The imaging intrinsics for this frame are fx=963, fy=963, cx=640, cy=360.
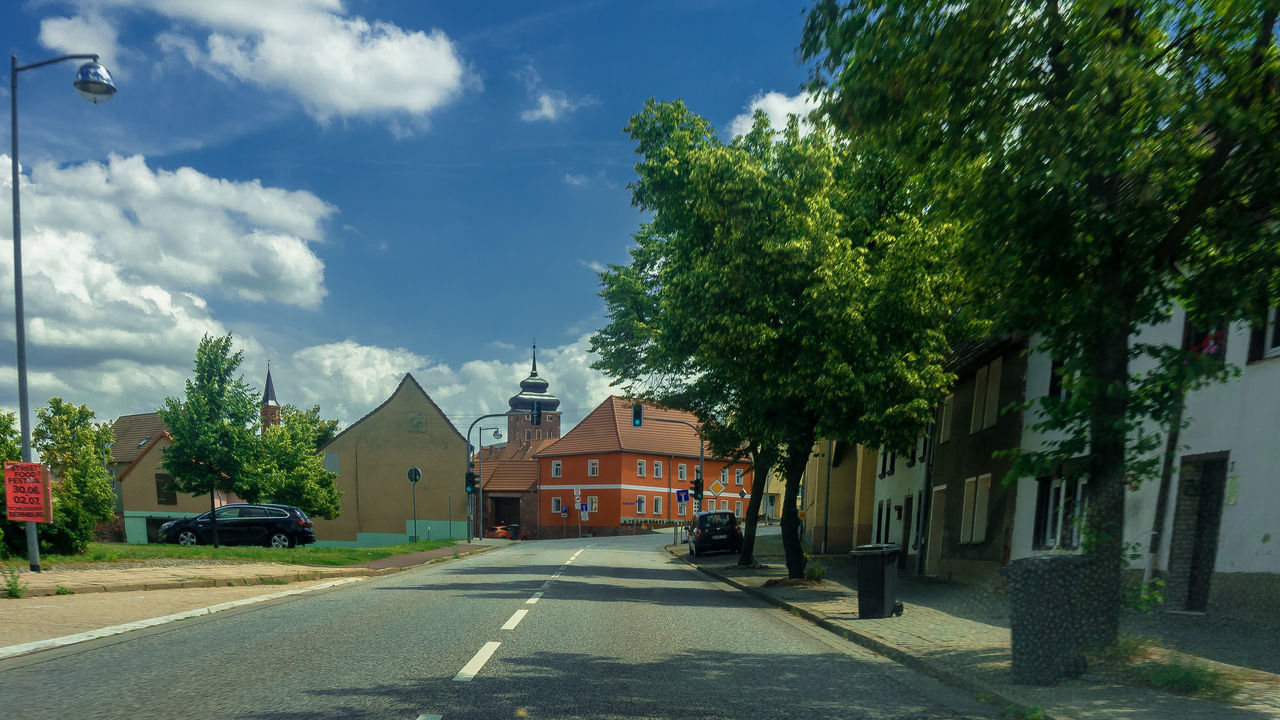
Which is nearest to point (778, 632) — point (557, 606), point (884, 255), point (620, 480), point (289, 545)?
point (557, 606)

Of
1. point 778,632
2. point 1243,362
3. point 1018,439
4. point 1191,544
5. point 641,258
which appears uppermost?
point 641,258

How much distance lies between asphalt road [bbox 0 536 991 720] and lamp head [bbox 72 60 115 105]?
29.2 feet

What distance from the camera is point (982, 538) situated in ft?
70.1

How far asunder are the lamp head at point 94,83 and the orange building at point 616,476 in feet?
226

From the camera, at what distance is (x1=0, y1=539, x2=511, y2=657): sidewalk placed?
10055 millimetres

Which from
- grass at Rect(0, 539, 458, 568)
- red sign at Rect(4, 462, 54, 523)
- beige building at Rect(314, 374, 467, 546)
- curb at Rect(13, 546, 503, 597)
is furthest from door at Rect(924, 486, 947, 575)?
beige building at Rect(314, 374, 467, 546)

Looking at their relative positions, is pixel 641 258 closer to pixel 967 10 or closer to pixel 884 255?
pixel 884 255

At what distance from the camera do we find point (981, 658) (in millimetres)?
8758

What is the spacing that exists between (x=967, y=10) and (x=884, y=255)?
413 inches

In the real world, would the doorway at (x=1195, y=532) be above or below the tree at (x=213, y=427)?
below

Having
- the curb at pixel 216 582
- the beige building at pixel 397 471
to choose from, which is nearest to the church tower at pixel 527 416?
the beige building at pixel 397 471

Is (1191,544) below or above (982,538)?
below

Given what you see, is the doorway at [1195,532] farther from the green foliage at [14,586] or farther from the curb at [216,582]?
the green foliage at [14,586]

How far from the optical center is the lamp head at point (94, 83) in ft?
50.1
